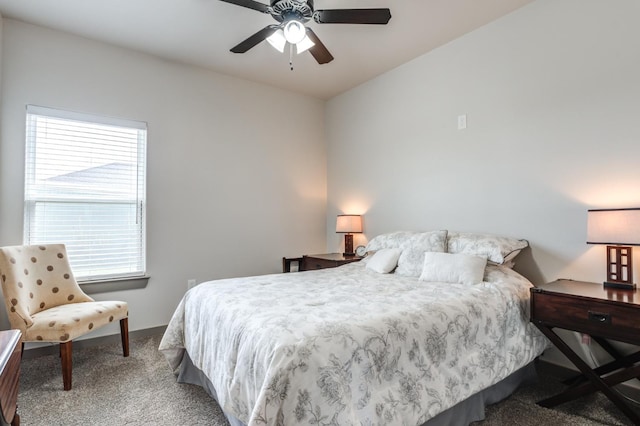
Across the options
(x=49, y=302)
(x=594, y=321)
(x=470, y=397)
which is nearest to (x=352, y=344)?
(x=470, y=397)

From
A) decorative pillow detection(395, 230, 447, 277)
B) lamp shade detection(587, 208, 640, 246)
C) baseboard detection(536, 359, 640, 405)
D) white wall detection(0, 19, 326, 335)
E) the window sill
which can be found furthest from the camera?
the window sill

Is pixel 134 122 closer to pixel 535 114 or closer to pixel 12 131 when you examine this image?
pixel 12 131

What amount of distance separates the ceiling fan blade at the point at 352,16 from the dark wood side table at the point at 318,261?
2.28 metres

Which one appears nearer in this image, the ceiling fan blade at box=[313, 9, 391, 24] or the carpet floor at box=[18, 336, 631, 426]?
the carpet floor at box=[18, 336, 631, 426]

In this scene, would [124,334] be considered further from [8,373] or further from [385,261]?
[385,261]

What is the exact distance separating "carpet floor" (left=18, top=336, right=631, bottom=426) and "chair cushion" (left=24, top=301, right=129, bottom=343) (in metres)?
0.35

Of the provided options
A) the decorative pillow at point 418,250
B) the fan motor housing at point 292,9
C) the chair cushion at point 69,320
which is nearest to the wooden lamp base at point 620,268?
the decorative pillow at point 418,250

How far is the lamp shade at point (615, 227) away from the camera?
1852 millimetres

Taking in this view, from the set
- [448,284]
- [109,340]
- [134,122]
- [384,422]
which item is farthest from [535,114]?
[109,340]

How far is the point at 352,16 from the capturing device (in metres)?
2.06

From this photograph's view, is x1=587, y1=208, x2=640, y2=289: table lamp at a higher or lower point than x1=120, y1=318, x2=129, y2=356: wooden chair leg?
higher

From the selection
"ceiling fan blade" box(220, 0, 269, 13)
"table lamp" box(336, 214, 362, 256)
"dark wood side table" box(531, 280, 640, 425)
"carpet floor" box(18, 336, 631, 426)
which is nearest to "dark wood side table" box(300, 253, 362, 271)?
"table lamp" box(336, 214, 362, 256)

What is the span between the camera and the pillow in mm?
2271

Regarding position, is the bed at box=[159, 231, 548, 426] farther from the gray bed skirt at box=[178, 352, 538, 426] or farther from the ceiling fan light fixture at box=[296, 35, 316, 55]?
the ceiling fan light fixture at box=[296, 35, 316, 55]
